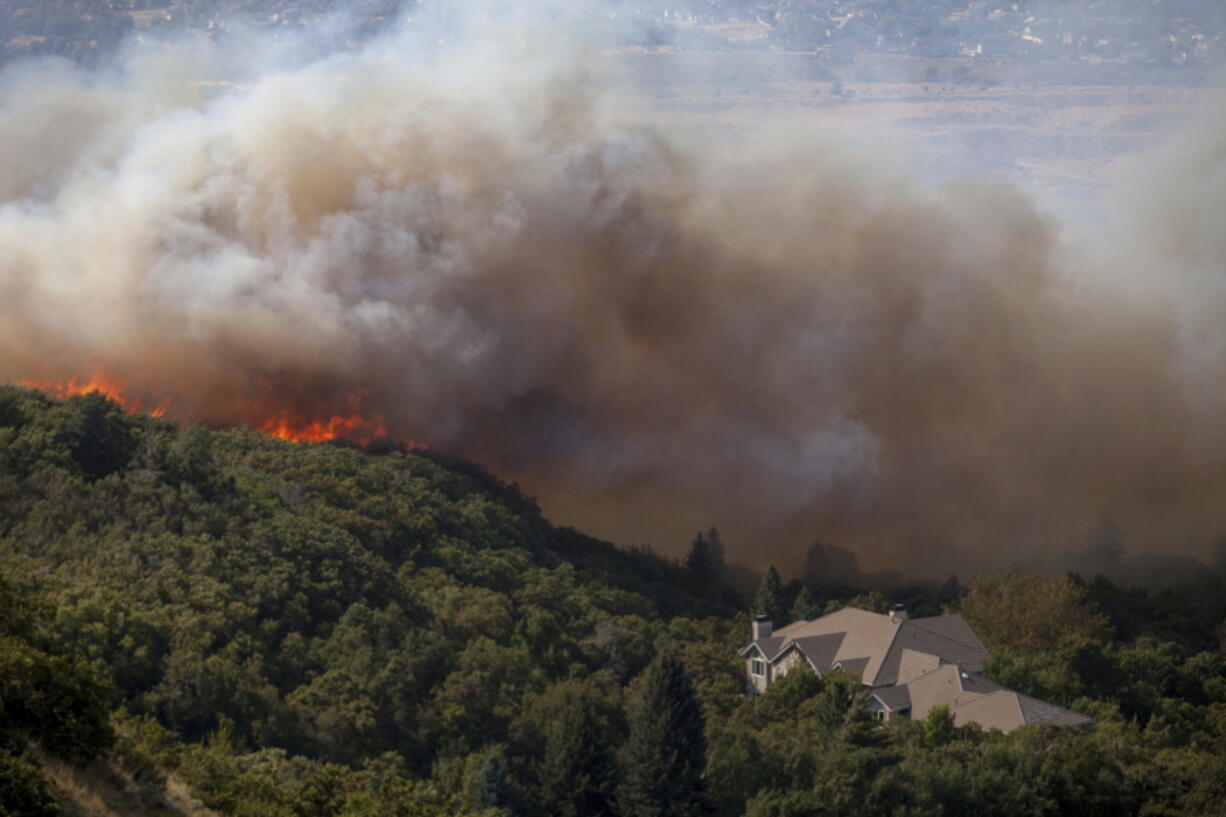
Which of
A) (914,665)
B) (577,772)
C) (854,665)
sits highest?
(914,665)

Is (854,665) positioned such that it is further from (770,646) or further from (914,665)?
(770,646)

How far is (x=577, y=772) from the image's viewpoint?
32438mm

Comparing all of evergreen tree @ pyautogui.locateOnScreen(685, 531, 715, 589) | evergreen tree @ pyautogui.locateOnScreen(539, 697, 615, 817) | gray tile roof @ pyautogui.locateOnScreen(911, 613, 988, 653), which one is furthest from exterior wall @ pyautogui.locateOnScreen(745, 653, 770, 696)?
evergreen tree @ pyautogui.locateOnScreen(539, 697, 615, 817)

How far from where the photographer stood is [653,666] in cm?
3456

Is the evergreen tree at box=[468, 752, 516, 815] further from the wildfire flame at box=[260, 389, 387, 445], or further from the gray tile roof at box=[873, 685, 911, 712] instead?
the wildfire flame at box=[260, 389, 387, 445]

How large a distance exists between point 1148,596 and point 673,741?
85.5 feet

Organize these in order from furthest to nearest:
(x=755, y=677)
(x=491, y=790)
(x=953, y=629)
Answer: (x=953, y=629)
(x=755, y=677)
(x=491, y=790)

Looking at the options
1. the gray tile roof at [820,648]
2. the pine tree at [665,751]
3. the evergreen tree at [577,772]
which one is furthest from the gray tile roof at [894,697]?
the evergreen tree at [577,772]

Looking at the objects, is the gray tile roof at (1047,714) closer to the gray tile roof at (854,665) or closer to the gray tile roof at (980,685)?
the gray tile roof at (980,685)

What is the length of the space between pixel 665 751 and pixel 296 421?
2132 centimetres

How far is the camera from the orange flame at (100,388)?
4625 cm

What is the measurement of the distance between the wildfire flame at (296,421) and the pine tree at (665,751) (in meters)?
18.9

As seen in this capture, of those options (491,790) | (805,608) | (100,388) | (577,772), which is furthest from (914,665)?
(100,388)

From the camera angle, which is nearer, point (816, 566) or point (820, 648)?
point (820, 648)
